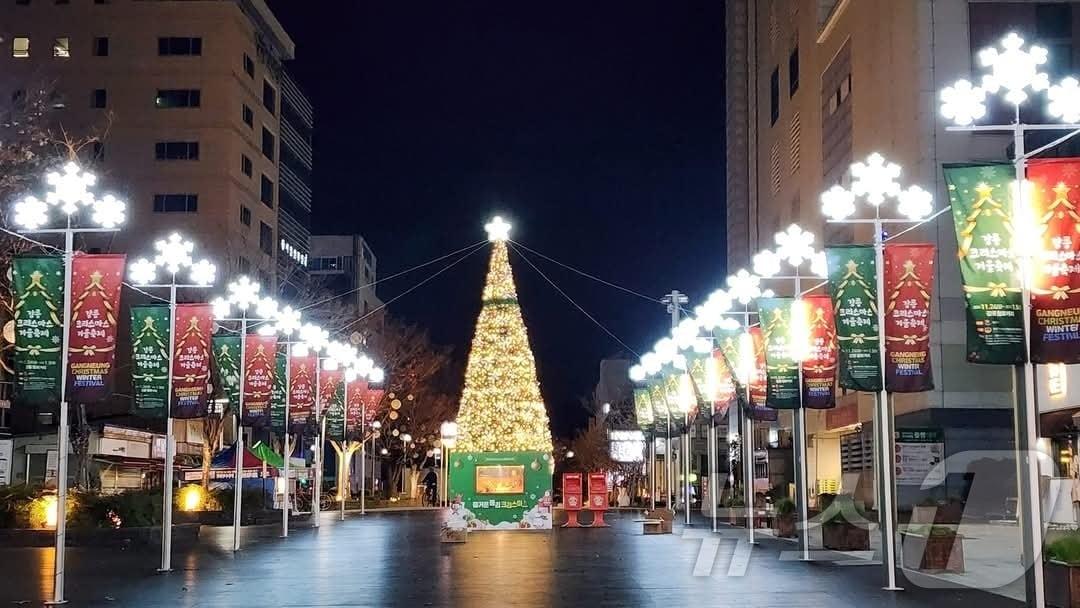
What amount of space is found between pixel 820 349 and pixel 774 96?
5101 centimetres

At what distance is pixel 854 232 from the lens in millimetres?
54281

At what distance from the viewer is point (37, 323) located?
2030cm

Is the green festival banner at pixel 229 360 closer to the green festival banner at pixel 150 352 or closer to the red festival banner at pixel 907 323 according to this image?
the green festival banner at pixel 150 352

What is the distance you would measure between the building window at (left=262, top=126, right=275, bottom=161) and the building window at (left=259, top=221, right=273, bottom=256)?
4958 mm

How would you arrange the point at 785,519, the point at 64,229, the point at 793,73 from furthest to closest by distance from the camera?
the point at 793,73 → the point at 785,519 → the point at 64,229

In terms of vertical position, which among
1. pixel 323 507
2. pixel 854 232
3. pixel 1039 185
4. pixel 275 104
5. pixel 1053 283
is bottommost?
pixel 323 507

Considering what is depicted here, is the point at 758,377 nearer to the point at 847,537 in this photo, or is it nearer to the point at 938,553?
the point at 847,537

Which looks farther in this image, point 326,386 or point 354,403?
point 354,403

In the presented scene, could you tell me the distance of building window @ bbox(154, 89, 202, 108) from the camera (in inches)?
3329

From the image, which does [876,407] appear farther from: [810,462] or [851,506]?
[810,462]

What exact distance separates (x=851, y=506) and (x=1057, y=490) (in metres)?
7.14

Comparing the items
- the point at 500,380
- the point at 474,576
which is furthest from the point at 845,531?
the point at 500,380

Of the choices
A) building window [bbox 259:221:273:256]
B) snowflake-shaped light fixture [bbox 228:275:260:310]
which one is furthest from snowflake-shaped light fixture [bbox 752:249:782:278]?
building window [bbox 259:221:273:256]

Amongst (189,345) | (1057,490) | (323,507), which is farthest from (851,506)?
(323,507)
